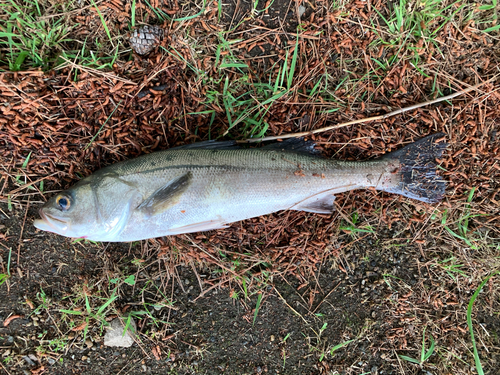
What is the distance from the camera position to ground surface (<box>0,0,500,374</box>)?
10.3 feet

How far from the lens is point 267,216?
3312mm

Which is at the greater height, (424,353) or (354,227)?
(354,227)

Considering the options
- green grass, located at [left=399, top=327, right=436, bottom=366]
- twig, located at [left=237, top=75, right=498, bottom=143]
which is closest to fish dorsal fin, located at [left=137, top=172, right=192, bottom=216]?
twig, located at [left=237, top=75, right=498, bottom=143]

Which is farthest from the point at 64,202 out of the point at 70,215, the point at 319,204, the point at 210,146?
the point at 319,204

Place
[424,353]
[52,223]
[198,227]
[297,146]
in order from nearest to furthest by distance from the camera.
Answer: [52,223], [198,227], [297,146], [424,353]

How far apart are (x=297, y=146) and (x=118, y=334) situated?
2.84 meters

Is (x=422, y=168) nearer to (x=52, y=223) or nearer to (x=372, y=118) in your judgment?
(x=372, y=118)

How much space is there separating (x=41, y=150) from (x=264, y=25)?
275 centimetres

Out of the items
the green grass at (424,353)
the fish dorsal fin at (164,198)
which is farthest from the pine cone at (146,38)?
the green grass at (424,353)

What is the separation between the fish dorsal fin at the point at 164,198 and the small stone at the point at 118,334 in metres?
1.41

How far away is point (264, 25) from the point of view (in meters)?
3.33

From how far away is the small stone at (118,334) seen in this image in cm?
328

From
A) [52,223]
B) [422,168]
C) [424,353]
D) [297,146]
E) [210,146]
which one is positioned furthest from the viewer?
[424,353]

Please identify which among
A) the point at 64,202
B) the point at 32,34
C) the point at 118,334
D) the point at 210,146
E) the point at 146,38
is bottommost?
the point at 118,334
